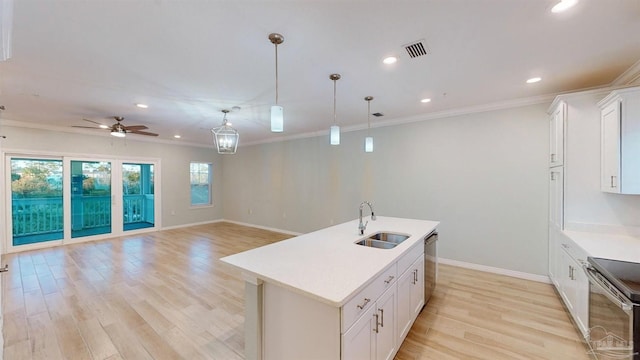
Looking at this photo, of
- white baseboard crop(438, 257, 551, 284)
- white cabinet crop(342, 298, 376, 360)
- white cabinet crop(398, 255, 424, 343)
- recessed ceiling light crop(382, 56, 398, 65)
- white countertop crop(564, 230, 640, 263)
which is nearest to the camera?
white cabinet crop(342, 298, 376, 360)

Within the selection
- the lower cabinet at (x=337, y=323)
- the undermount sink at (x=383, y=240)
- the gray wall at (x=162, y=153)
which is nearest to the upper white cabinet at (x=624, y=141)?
the undermount sink at (x=383, y=240)

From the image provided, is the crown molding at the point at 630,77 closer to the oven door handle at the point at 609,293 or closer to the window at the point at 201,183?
the oven door handle at the point at 609,293

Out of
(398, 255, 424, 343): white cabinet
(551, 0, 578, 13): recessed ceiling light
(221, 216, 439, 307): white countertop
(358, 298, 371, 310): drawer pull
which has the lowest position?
(398, 255, 424, 343): white cabinet

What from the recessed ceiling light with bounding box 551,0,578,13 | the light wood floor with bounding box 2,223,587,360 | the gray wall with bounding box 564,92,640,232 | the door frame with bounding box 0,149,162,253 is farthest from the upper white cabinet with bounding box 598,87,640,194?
the door frame with bounding box 0,149,162,253

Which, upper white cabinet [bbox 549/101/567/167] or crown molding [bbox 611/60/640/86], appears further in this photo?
upper white cabinet [bbox 549/101/567/167]

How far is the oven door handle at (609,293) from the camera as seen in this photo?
5.12 feet

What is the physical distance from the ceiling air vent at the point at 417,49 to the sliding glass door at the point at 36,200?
763cm

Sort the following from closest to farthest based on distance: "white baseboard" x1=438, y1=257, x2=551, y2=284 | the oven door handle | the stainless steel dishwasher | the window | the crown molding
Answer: the oven door handle
the crown molding
the stainless steel dishwasher
"white baseboard" x1=438, y1=257, x2=551, y2=284
the window

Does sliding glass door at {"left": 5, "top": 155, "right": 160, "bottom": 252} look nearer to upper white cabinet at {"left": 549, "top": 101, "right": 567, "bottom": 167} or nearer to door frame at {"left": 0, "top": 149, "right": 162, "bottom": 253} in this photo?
door frame at {"left": 0, "top": 149, "right": 162, "bottom": 253}

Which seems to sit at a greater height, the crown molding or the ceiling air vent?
the ceiling air vent

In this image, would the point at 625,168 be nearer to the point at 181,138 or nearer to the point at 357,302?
the point at 357,302

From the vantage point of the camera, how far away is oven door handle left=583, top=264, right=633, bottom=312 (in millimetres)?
1561

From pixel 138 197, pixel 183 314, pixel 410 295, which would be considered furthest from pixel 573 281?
pixel 138 197

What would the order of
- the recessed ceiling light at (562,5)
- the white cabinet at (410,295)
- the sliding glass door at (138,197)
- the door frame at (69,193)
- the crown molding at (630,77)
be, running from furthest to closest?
the sliding glass door at (138,197)
the door frame at (69,193)
the crown molding at (630,77)
the white cabinet at (410,295)
the recessed ceiling light at (562,5)
